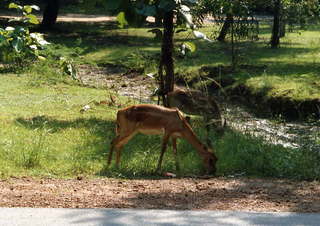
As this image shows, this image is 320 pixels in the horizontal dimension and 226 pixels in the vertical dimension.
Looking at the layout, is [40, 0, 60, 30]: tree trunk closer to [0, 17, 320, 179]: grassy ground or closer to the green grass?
the green grass

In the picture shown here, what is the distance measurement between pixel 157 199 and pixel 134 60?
40.6ft

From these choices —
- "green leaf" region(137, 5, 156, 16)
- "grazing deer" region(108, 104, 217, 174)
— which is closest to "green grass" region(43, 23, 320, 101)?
"green leaf" region(137, 5, 156, 16)

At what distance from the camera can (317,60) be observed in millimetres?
20984

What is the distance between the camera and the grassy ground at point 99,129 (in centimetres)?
899

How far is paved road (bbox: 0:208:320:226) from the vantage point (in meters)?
5.78

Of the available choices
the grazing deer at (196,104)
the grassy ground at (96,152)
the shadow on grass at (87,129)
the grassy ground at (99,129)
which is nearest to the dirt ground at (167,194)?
the grassy ground at (96,152)

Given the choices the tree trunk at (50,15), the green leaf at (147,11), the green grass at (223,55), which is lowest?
the green grass at (223,55)

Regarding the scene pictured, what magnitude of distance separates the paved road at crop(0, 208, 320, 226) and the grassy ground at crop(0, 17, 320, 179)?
247 centimetres

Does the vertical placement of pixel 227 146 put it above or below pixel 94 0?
below

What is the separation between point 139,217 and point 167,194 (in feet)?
4.44

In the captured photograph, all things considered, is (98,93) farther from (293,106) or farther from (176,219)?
(176,219)

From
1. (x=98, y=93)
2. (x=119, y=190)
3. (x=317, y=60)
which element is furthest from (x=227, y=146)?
(x=317, y=60)

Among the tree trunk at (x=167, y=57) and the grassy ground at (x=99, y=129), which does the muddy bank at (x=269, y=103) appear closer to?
the grassy ground at (x=99, y=129)

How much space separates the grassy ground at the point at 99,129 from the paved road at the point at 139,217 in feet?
8.09
